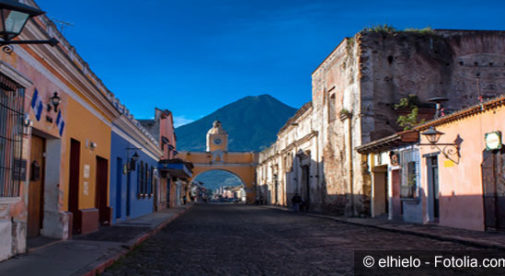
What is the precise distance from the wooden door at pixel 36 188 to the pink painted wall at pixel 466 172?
34.1ft

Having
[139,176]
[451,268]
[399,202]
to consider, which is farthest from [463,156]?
[139,176]

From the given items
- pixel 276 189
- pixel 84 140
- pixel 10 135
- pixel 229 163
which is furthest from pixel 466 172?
pixel 229 163

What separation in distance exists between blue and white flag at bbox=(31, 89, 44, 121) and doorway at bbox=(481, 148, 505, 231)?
10435 mm

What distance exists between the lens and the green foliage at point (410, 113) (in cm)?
1964

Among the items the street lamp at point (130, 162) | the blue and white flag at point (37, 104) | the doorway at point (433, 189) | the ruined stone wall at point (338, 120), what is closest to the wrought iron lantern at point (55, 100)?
the blue and white flag at point (37, 104)

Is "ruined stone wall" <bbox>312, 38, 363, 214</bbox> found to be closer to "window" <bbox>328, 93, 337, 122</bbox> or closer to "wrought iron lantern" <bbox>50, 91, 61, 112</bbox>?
"window" <bbox>328, 93, 337, 122</bbox>

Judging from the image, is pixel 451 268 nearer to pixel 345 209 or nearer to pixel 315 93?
pixel 345 209

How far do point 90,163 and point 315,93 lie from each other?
17769 mm

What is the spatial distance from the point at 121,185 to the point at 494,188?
1173 centimetres

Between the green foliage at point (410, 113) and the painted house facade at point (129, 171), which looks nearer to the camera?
the painted house facade at point (129, 171)

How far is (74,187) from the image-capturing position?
1114 cm

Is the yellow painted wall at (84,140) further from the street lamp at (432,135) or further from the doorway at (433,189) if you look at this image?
the doorway at (433,189)

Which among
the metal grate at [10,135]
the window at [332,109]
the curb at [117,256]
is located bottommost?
the curb at [117,256]

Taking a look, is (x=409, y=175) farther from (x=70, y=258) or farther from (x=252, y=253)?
(x=70, y=258)
